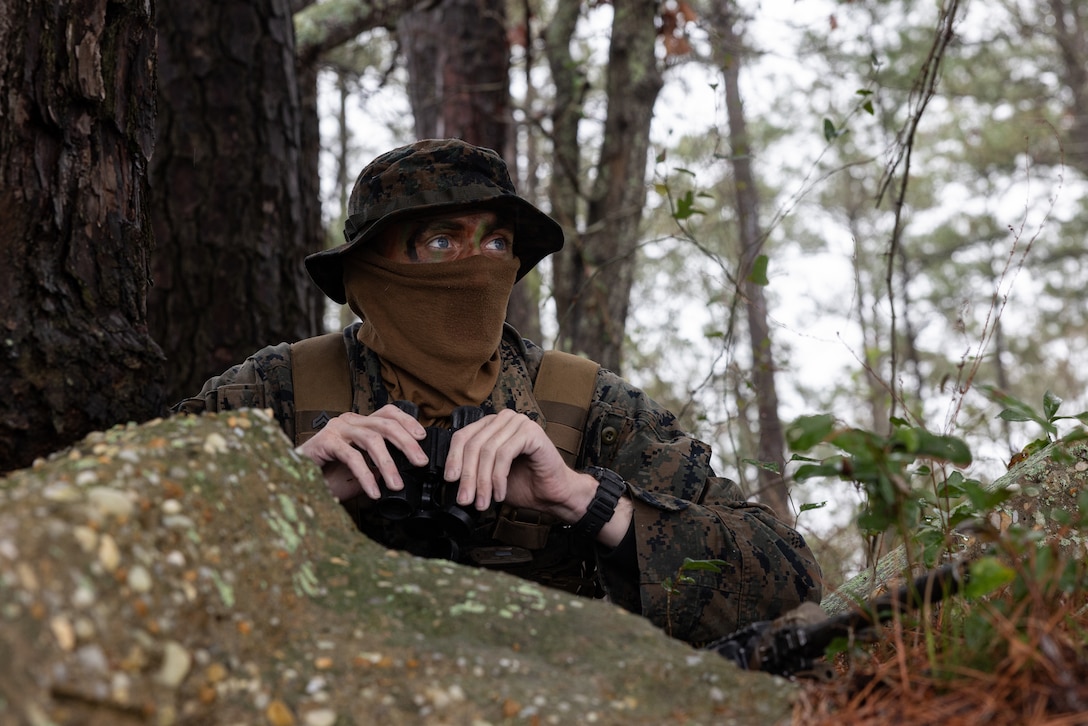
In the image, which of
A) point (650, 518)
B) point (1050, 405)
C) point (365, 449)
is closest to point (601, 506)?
point (650, 518)

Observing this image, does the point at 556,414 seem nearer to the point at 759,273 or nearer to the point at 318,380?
A: the point at 318,380

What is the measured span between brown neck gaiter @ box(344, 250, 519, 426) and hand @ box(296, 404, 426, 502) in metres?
0.56

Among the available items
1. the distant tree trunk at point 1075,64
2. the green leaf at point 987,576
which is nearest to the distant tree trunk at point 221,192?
the green leaf at point 987,576

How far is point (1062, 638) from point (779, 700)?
0.49 m

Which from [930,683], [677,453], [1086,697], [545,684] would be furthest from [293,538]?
[677,453]

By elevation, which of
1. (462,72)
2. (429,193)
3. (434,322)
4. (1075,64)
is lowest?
(434,322)

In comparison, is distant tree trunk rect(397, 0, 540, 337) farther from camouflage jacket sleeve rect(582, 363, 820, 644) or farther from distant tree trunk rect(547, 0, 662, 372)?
camouflage jacket sleeve rect(582, 363, 820, 644)

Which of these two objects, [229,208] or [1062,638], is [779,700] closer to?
[1062,638]

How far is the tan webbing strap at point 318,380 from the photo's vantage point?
302 centimetres

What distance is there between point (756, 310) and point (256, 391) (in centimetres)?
490

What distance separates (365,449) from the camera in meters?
2.43

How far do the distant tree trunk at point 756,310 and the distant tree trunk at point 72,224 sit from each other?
5.74 ft

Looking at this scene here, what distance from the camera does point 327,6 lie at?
20.3 ft

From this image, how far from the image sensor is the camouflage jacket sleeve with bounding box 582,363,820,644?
2.74 metres
